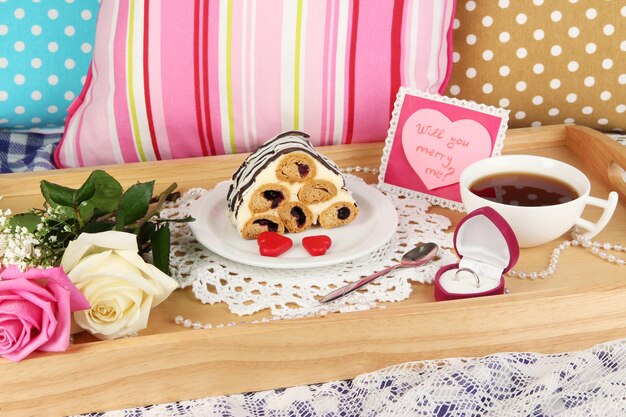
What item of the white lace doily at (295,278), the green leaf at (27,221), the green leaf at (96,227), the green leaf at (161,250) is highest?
the green leaf at (27,221)

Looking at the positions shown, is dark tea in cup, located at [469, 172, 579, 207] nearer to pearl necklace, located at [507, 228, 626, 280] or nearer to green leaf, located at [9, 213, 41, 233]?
pearl necklace, located at [507, 228, 626, 280]

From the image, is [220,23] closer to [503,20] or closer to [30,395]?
[503,20]

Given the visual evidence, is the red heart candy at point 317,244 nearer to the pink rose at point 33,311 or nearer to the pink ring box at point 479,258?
the pink ring box at point 479,258

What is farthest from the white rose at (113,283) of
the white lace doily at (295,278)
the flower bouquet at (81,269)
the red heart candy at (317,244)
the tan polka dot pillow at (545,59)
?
the tan polka dot pillow at (545,59)

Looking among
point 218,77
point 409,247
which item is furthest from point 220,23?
point 409,247

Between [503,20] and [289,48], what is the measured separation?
0.41 m

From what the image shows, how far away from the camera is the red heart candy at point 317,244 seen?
37.8 inches

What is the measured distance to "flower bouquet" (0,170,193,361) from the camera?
737 millimetres

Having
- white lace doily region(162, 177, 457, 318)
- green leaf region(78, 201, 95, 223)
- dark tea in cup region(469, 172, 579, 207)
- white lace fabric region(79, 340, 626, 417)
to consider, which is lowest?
white lace fabric region(79, 340, 626, 417)

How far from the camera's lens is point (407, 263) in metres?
0.94

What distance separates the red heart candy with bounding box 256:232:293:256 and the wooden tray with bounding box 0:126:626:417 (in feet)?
0.35

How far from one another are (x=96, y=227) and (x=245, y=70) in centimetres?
42

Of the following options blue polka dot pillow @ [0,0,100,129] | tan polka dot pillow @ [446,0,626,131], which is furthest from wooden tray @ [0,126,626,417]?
blue polka dot pillow @ [0,0,100,129]

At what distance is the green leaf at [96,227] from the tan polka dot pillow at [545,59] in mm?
741
